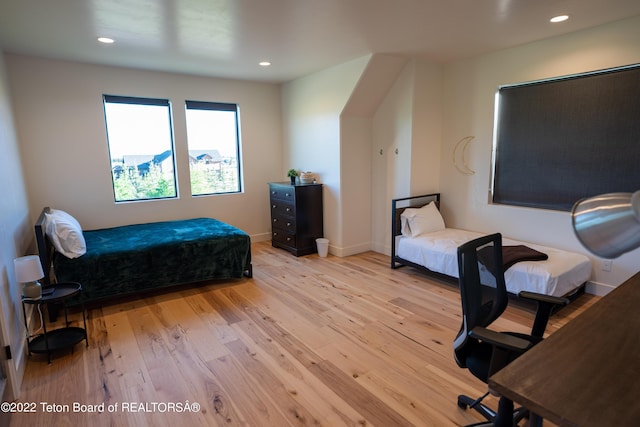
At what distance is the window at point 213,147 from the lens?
4.98 metres

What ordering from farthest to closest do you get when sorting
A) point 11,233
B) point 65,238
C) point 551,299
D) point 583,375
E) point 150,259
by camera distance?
point 150,259, point 65,238, point 11,233, point 551,299, point 583,375

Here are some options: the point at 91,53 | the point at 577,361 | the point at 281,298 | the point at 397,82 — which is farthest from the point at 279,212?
the point at 577,361

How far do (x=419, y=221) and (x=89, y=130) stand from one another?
4.04 metres

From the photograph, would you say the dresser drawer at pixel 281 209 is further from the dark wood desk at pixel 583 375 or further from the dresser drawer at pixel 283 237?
the dark wood desk at pixel 583 375

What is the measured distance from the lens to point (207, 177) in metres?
5.16

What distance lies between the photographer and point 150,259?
3.46 metres

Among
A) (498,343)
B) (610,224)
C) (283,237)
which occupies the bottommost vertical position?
(283,237)

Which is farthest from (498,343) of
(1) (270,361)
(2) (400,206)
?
(2) (400,206)

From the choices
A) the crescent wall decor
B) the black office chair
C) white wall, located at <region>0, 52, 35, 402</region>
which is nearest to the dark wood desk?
the black office chair

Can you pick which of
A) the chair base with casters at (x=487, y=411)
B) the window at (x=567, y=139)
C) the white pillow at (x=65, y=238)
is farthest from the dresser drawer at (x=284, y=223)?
the chair base with casters at (x=487, y=411)

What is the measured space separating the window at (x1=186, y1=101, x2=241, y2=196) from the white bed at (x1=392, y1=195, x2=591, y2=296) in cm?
261

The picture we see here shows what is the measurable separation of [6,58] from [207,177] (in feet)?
8.02

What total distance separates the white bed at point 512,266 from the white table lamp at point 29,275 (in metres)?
3.33

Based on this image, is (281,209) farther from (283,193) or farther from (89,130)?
Result: (89,130)
